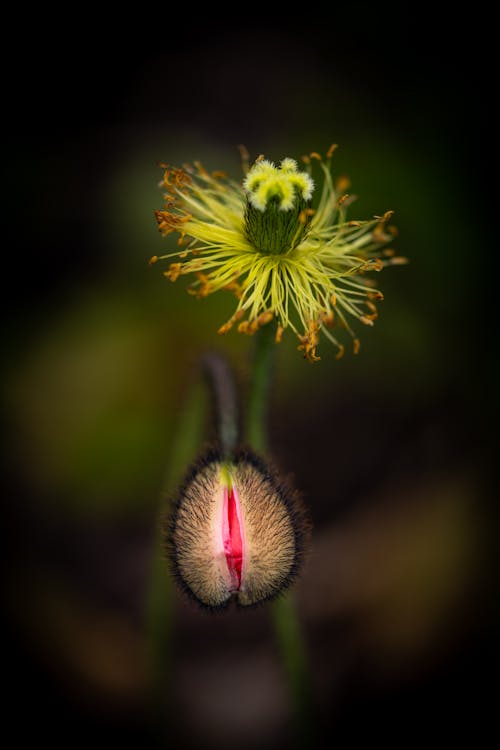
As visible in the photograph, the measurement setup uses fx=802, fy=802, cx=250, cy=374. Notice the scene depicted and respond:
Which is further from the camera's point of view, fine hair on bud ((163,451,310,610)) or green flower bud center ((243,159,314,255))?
green flower bud center ((243,159,314,255))

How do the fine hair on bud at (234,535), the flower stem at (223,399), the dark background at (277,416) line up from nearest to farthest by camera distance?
the fine hair on bud at (234,535)
the flower stem at (223,399)
the dark background at (277,416)

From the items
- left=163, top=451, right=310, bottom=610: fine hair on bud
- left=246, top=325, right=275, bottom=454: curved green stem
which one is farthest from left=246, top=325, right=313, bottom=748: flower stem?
left=163, top=451, right=310, bottom=610: fine hair on bud

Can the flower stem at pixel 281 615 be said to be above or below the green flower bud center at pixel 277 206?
below

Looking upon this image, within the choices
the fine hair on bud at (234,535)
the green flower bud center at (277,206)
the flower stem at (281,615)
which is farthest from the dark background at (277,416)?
the fine hair on bud at (234,535)

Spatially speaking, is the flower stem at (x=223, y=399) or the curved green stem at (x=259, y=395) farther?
the curved green stem at (x=259, y=395)

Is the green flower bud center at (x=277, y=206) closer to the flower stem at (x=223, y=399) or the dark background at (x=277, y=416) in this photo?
the flower stem at (x=223, y=399)

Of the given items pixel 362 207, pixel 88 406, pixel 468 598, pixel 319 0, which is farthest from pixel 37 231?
pixel 468 598

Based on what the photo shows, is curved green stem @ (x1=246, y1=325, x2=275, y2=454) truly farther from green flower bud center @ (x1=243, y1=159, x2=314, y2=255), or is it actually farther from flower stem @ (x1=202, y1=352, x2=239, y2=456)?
green flower bud center @ (x1=243, y1=159, x2=314, y2=255)

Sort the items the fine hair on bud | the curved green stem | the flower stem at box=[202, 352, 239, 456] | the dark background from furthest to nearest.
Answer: the dark background
the curved green stem
the flower stem at box=[202, 352, 239, 456]
the fine hair on bud
